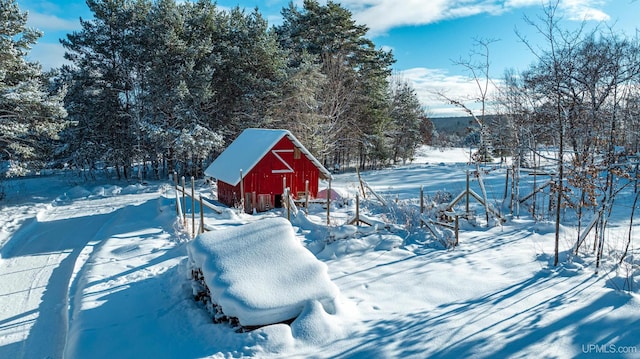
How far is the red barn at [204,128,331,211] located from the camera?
16844mm

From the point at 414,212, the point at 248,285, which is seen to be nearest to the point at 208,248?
the point at 248,285

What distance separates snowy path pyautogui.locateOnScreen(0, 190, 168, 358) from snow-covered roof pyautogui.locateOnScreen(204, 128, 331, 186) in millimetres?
4419

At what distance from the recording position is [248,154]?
17.5 metres

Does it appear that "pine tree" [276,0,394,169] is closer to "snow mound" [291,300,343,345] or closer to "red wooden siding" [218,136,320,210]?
"red wooden siding" [218,136,320,210]

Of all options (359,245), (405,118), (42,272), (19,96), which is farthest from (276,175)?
(405,118)

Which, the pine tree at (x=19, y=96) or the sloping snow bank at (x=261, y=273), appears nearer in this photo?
the sloping snow bank at (x=261, y=273)

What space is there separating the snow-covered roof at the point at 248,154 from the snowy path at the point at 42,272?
14.5ft

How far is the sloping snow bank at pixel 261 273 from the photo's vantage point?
5.56 meters

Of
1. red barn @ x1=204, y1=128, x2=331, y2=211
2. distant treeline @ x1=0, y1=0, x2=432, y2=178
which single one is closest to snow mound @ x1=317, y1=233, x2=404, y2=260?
red barn @ x1=204, y1=128, x2=331, y2=211

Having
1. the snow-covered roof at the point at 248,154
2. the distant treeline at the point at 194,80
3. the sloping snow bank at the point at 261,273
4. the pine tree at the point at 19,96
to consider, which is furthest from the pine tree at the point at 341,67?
the sloping snow bank at the point at 261,273

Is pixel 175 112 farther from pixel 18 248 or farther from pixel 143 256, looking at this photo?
pixel 143 256

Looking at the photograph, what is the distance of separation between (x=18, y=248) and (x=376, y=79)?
83.7 ft

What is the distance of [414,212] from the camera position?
1141 cm

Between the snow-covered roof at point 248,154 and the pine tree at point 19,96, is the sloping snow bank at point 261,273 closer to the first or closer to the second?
the snow-covered roof at point 248,154
